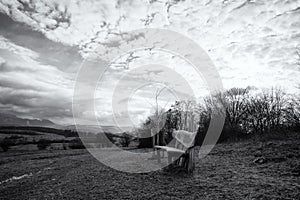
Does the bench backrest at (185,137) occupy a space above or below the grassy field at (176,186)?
above

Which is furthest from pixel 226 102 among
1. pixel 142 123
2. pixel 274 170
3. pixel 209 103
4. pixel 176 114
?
pixel 274 170

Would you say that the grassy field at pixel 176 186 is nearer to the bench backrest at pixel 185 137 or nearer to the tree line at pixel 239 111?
the bench backrest at pixel 185 137

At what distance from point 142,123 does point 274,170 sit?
19131mm

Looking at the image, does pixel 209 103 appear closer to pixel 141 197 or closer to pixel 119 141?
pixel 119 141

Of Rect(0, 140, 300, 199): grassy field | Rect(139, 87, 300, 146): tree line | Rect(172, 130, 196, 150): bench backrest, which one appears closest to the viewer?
Rect(0, 140, 300, 199): grassy field

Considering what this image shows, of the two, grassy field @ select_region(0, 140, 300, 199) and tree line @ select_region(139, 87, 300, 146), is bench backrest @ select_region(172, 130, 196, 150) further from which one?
tree line @ select_region(139, 87, 300, 146)

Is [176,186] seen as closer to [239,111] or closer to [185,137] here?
[185,137]

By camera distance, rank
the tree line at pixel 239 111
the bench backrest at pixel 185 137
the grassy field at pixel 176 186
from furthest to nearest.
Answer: the tree line at pixel 239 111, the bench backrest at pixel 185 137, the grassy field at pixel 176 186

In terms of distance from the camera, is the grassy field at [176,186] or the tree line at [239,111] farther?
the tree line at [239,111]

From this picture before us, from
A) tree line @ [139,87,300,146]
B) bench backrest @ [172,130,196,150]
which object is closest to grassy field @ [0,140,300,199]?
bench backrest @ [172,130,196,150]

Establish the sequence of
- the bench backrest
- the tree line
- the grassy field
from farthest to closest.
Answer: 1. the tree line
2. the bench backrest
3. the grassy field

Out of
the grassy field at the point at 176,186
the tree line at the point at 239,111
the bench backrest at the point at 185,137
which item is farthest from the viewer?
the tree line at the point at 239,111

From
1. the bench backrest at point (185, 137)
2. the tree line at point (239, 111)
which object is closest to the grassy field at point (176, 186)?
the bench backrest at point (185, 137)

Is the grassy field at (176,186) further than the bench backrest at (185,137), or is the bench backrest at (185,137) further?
the bench backrest at (185,137)
